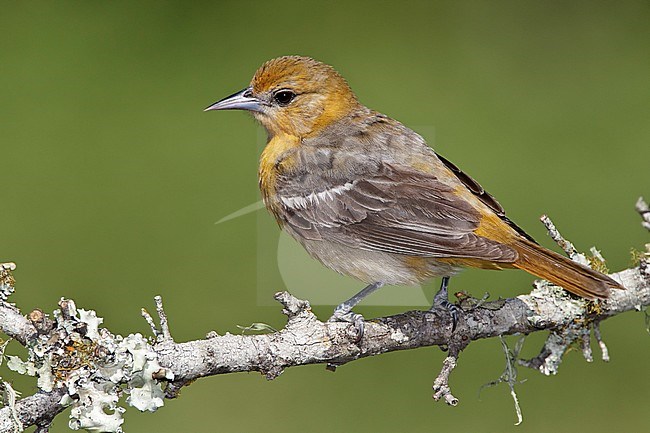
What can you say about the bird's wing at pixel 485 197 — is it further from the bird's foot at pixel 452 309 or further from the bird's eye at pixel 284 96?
the bird's eye at pixel 284 96

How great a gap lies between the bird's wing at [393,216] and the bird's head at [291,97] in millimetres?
411

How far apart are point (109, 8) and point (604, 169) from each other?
356 cm

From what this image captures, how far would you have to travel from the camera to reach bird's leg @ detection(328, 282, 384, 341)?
345 cm

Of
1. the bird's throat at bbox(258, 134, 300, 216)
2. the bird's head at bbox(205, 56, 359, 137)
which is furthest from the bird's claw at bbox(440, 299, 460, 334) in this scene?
the bird's head at bbox(205, 56, 359, 137)

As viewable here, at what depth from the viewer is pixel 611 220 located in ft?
21.2

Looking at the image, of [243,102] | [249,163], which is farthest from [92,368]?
[249,163]

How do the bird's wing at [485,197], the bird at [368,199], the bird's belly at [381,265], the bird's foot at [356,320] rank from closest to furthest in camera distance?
1. the bird's foot at [356,320]
2. the bird at [368,199]
3. the bird's belly at [381,265]
4. the bird's wing at [485,197]

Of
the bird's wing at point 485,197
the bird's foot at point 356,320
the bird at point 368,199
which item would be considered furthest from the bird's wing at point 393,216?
the bird's foot at point 356,320

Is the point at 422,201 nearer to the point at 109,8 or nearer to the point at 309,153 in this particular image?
the point at 309,153

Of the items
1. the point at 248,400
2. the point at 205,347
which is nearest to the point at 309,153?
the point at 205,347

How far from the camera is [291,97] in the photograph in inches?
175

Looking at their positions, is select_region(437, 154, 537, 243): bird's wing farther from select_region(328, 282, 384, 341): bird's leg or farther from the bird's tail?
select_region(328, 282, 384, 341): bird's leg

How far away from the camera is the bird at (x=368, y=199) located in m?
3.66

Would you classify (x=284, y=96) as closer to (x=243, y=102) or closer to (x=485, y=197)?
(x=243, y=102)
